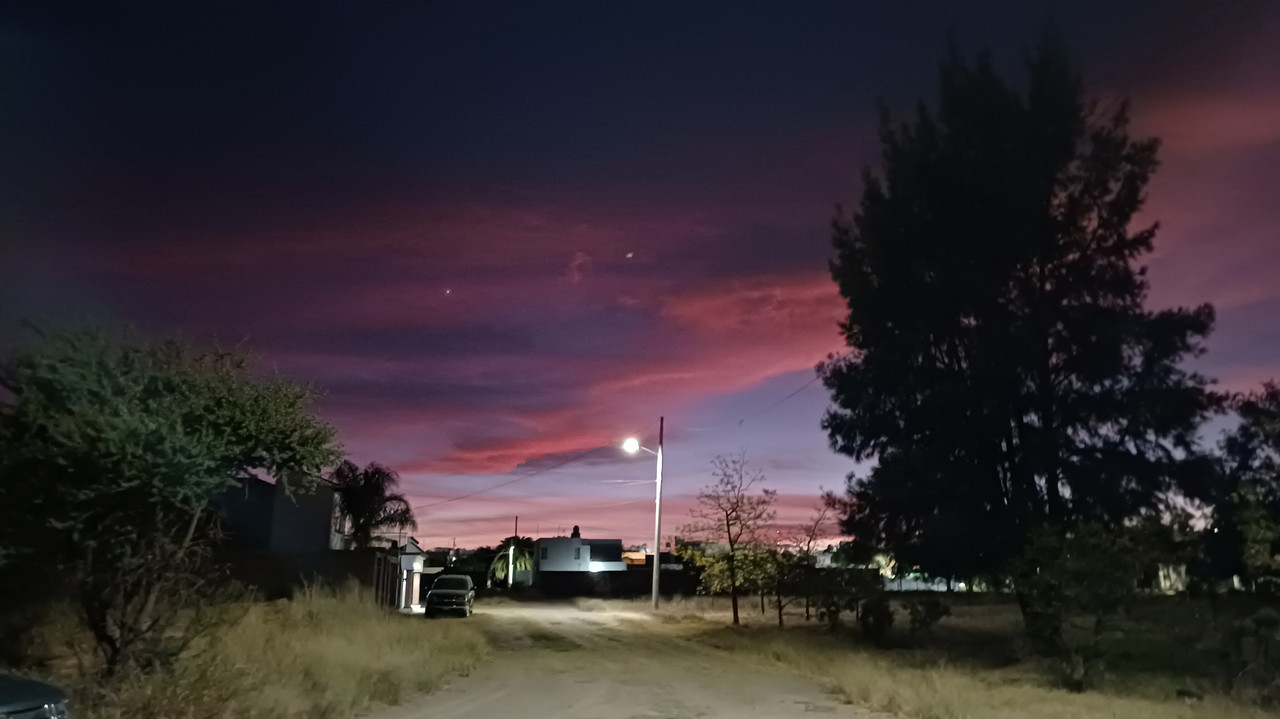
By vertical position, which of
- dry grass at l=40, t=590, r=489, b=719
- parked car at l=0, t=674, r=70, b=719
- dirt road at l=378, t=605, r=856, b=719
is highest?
parked car at l=0, t=674, r=70, b=719

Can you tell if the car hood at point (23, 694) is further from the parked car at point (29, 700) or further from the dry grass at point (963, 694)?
the dry grass at point (963, 694)

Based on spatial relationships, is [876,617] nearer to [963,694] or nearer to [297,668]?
[963,694]

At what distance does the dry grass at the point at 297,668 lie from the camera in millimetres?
9750

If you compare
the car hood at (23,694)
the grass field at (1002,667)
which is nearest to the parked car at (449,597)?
the grass field at (1002,667)

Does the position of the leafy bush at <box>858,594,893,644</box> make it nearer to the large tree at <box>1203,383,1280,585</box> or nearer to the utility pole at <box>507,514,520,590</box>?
the large tree at <box>1203,383,1280,585</box>

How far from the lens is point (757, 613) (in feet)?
127

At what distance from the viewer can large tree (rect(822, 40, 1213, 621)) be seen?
26.3 metres

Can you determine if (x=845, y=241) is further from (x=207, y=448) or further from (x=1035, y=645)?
(x=207, y=448)

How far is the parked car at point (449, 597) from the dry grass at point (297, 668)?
14415mm

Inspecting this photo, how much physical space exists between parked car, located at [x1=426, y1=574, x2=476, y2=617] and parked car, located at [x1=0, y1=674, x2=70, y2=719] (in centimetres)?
2910

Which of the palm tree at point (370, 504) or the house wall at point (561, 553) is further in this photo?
the house wall at point (561, 553)

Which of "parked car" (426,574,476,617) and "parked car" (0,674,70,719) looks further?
"parked car" (426,574,476,617)

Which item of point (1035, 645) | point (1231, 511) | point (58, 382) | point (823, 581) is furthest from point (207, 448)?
point (1231, 511)

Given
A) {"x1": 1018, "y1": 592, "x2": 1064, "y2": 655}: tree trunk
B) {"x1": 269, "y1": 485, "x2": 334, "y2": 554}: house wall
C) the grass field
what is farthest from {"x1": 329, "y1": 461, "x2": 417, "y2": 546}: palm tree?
{"x1": 1018, "y1": 592, "x2": 1064, "y2": 655}: tree trunk
